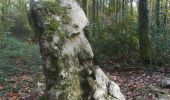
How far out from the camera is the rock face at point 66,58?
6750 mm

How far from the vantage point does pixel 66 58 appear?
269 inches

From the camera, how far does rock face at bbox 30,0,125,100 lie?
6.75 metres

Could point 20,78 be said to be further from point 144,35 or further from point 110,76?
point 144,35

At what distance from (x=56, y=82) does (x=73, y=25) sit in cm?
137

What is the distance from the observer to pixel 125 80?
36.3 ft

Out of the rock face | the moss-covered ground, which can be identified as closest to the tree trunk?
the moss-covered ground

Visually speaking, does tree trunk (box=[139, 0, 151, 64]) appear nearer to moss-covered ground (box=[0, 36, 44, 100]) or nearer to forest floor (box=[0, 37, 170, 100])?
forest floor (box=[0, 37, 170, 100])

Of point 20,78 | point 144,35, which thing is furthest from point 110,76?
point 20,78

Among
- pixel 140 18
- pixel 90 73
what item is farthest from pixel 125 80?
pixel 90 73

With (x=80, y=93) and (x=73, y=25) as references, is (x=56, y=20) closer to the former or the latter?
(x=73, y=25)

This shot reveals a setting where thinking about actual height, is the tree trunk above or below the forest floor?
above

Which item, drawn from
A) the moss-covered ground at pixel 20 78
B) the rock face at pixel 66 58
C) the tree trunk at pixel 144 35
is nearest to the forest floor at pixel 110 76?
the moss-covered ground at pixel 20 78

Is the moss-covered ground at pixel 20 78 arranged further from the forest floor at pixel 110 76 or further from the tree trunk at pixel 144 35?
the tree trunk at pixel 144 35

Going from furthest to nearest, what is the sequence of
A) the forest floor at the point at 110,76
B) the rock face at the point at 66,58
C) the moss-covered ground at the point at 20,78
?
the moss-covered ground at the point at 20,78, the forest floor at the point at 110,76, the rock face at the point at 66,58
